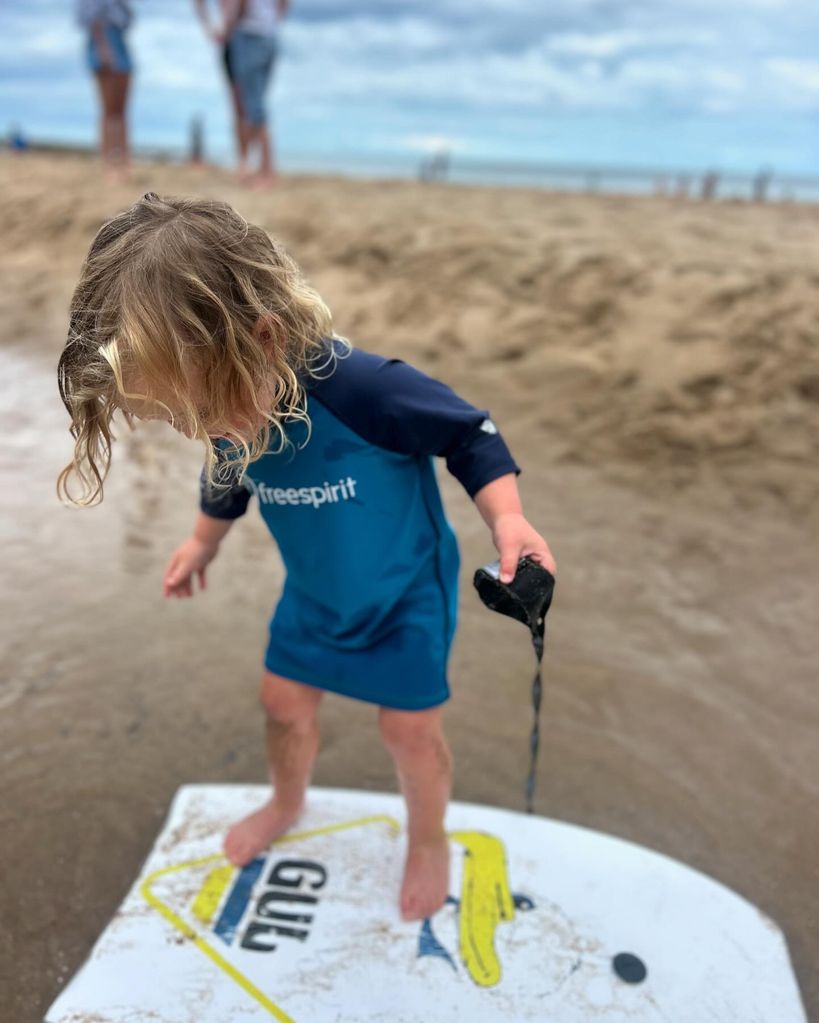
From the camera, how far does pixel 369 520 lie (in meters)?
1.48

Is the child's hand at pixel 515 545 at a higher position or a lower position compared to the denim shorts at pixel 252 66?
lower

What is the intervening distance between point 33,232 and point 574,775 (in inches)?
246

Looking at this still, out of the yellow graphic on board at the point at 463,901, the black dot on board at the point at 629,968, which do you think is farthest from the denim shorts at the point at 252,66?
the black dot on board at the point at 629,968

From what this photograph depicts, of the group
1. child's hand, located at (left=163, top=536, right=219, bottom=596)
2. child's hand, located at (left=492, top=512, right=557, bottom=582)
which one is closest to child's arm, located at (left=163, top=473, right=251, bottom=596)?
child's hand, located at (left=163, top=536, right=219, bottom=596)

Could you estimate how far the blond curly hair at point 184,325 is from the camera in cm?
A: 109

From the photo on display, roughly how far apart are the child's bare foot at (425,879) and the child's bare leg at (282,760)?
279mm

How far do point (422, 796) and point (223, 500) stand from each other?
2.24 feet

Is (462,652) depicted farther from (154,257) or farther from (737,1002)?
(154,257)

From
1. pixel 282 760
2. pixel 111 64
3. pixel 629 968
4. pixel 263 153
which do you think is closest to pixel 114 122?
pixel 111 64

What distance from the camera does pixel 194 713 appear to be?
2.31 metres

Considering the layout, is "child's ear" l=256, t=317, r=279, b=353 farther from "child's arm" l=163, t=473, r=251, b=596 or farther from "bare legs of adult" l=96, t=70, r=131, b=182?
"bare legs of adult" l=96, t=70, r=131, b=182

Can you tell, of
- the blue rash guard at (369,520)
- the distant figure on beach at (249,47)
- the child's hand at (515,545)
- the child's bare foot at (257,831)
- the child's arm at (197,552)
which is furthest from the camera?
the distant figure on beach at (249,47)

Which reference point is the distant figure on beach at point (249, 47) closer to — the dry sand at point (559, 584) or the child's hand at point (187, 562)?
the dry sand at point (559, 584)

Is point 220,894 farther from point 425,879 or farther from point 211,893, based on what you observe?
point 425,879
